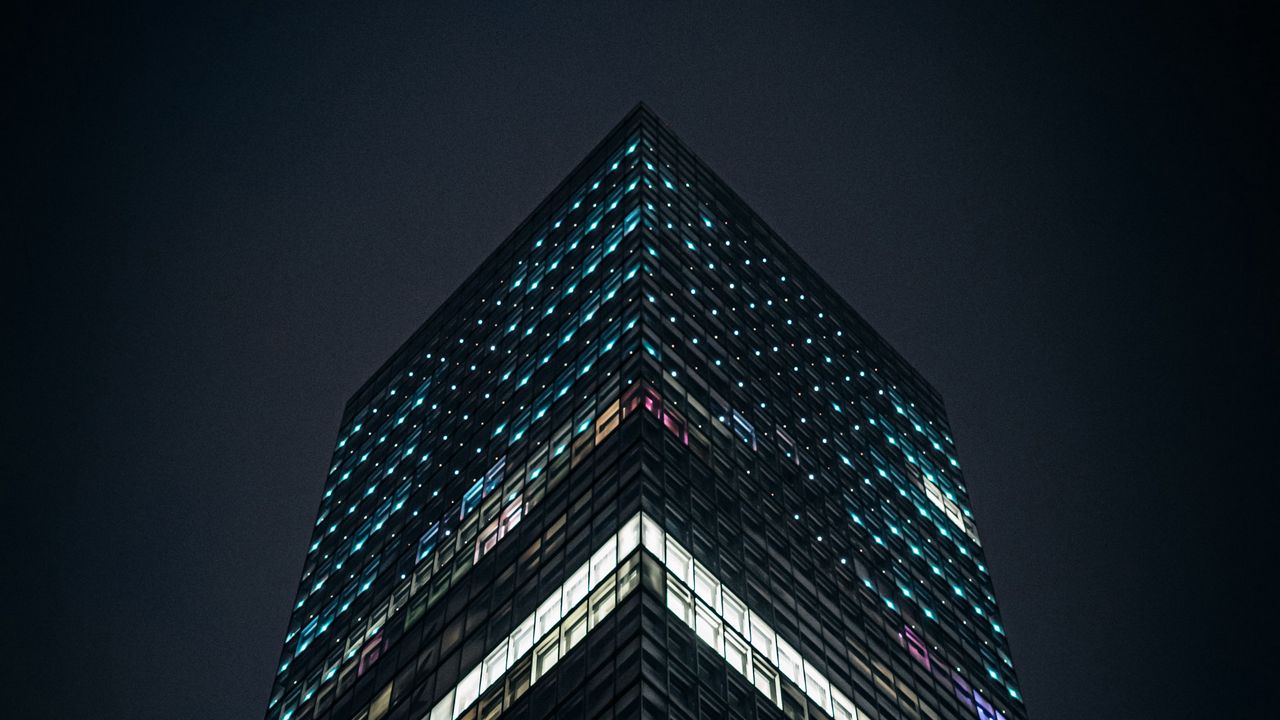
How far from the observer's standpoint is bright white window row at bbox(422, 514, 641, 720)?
51.2m

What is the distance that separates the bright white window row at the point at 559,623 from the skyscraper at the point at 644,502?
115 mm

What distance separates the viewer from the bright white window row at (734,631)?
5156cm

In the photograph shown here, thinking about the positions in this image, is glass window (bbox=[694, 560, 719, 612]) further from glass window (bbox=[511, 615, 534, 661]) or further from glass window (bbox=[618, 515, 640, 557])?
glass window (bbox=[511, 615, 534, 661])

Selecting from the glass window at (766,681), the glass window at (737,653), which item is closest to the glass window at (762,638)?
the glass window at (766,681)

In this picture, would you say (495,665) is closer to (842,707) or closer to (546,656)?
(546,656)

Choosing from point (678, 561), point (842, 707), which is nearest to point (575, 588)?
point (678, 561)

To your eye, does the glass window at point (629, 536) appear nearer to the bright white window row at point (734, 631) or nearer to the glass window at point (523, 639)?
the bright white window row at point (734, 631)

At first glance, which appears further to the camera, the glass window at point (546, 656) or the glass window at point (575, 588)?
the glass window at point (575, 588)

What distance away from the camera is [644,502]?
5456 centimetres

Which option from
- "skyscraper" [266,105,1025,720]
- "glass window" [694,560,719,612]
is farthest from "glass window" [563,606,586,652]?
"glass window" [694,560,719,612]

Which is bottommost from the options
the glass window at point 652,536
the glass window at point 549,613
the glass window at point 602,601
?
the glass window at point 602,601

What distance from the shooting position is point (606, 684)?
47.3 metres

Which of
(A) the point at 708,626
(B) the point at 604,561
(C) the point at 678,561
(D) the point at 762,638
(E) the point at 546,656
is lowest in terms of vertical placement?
(E) the point at 546,656

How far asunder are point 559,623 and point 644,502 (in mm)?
5112
